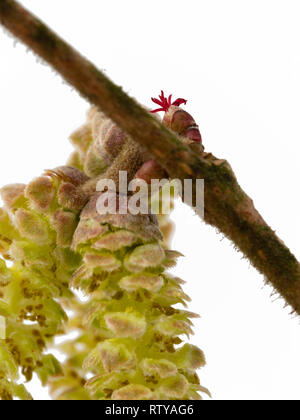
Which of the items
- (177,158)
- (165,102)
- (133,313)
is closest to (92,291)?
(133,313)

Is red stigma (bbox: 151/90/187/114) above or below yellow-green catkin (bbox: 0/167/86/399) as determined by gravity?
above

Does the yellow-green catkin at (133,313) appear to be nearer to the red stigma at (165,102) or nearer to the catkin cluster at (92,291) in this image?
the catkin cluster at (92,291)

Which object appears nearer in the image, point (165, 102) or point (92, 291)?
point (92, 291)

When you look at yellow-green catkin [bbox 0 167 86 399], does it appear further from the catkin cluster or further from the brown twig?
the brown twig

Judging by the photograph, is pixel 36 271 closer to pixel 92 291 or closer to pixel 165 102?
pixel 92 291

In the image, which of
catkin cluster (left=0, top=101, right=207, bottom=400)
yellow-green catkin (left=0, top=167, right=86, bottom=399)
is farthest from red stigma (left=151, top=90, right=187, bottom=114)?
yellow-green catkin (left=0, top=167, right=86, bottom=399)

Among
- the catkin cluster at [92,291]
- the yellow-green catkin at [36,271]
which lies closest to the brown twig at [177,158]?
the catkin cluster at [92,291]
